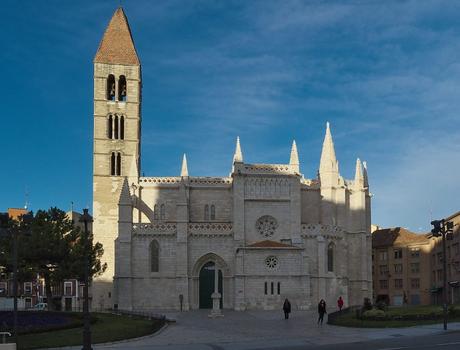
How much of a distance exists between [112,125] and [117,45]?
373 inches

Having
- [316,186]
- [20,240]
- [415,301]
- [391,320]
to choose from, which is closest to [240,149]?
[316,186]

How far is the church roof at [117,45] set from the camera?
74.0 m

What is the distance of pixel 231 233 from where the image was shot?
63.1 meters

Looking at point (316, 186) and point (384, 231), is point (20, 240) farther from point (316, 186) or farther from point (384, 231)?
point (384, 231)

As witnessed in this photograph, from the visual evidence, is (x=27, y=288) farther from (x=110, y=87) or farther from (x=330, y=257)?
(x=330, y=257)

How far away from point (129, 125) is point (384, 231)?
43776 millimetres

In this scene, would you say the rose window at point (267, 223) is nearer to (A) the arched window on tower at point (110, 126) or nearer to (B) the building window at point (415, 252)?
(A) the arched window on tower at point (110, 126)

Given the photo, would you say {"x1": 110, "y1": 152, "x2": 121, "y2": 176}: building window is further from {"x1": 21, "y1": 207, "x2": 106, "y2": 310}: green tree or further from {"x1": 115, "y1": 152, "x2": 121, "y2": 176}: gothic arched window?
{"x1": 21, "y1": 207, "x2": 106, "y2": 310}: green tree

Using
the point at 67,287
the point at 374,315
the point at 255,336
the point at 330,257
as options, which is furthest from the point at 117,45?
the point at 255,336

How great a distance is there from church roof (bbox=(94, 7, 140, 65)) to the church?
5.53 m

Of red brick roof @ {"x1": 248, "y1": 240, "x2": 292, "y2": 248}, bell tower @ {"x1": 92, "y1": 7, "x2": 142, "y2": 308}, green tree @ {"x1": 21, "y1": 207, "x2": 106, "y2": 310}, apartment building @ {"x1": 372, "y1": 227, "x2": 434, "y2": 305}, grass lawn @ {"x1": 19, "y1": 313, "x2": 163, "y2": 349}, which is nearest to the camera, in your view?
grass lawn @ {"x1": 19, "y1": 313, "x2": 163, "y2": 349}

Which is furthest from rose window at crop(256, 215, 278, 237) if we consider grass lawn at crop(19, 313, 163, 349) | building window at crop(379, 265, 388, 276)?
building window at crop(379, 265, 388, 276)

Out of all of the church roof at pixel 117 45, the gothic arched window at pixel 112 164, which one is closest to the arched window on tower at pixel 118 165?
the gothic arched window at pixel 112 164

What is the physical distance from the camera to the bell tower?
69125 millimetres
